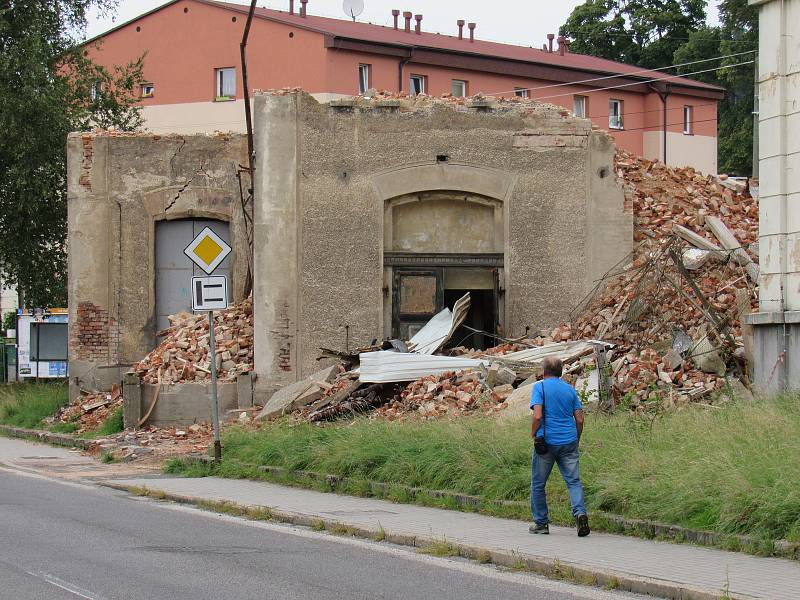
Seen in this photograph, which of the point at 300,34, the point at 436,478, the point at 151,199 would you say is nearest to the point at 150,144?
the point at 151,199

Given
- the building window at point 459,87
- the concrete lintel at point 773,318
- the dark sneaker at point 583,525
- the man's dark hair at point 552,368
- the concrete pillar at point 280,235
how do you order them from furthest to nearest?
the building window at point 459,87
the concrete pillar at point 280,235
the concrete lintel at point 773,318
the man's dark hair at point 552,368
the dark sneaker at point 583,525

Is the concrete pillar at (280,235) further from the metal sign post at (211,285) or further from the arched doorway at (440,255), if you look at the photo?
the metal sign post at (211,285)

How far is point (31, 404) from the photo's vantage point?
28.3 metres

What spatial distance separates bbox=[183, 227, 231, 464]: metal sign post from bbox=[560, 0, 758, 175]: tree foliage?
156 feet

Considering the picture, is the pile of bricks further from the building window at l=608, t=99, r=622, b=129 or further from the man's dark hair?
the building window at l=608, t=99, r=622, b=129

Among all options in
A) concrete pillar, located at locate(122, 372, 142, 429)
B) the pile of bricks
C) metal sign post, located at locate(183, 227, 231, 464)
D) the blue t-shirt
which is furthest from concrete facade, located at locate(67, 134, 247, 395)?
the blue t-shirt

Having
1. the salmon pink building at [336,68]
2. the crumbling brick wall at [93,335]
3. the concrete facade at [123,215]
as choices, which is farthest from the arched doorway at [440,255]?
the salmon pink building at [336,68]

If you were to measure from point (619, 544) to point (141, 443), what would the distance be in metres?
12.5

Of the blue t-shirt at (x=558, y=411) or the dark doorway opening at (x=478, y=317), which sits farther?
the dark doorway opening at (x=478, y=317)

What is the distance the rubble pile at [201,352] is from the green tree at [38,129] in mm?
7608

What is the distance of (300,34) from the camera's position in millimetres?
52562

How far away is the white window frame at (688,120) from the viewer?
6206 cm

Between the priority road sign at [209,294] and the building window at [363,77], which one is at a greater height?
the building window at [363,77]

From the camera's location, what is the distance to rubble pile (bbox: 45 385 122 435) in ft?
81.0
